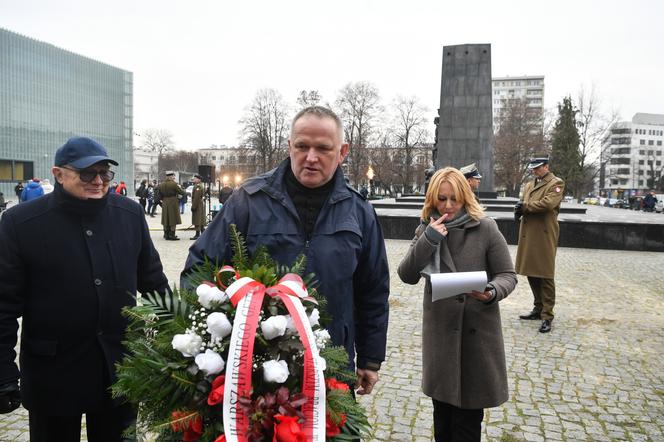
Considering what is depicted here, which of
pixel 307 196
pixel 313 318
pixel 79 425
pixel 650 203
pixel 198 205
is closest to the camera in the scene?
pixel 313 318

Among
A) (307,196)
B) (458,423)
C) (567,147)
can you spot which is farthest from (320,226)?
(567,147)

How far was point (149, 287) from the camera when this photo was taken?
2939 mm

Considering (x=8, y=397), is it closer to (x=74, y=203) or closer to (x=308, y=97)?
(x=74, y=203)

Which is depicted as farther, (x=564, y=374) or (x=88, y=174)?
(x=564, y=374)

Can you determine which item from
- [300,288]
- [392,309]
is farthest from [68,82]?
[300,288]

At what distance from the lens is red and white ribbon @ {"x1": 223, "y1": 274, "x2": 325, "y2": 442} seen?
146 centimetres

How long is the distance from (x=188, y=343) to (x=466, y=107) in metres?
20.9

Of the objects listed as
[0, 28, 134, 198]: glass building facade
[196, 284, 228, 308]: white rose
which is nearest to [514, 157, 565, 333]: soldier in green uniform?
[196, 284, 228, 308]: white rose

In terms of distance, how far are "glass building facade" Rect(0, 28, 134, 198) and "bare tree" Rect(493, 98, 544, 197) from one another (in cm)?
4102

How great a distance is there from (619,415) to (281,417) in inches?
144

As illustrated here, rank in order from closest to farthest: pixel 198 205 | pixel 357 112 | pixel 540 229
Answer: pixel 540 229 → pixel 198 205 → pixel 357 112

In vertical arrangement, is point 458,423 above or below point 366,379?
below

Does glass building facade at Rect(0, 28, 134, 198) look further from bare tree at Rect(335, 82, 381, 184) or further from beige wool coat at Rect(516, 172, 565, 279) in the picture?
beige wool coat at Rect(516, 172, 565, 279)

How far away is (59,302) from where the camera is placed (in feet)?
8.04
